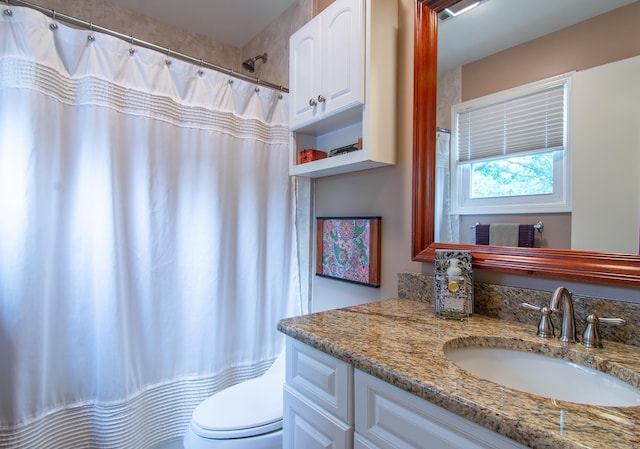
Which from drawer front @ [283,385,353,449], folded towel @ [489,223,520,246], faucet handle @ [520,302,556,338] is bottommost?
drawer front @ [283,385,353,449]

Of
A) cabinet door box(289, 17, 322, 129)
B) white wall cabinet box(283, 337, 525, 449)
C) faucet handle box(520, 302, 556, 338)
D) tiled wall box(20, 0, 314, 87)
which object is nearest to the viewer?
white wall cabinet box(283, 337, 525, 449)

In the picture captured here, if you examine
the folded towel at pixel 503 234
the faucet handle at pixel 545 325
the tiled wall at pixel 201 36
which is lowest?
the faucet handle at pixel 545 325

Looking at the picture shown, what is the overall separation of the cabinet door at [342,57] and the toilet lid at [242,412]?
3.99ft

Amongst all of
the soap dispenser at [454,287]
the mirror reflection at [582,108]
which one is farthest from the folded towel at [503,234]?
the soap dispenser at [454,287]

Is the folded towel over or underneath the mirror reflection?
underneath

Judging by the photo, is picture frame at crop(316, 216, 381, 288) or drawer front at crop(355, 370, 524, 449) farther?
picture frame at crop(316, 216, 381, 288)

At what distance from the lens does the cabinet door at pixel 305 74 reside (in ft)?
4.61

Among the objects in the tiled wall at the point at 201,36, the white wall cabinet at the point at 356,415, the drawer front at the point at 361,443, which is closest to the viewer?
the white wall cabinet at the point at 356,415

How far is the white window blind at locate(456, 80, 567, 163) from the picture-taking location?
3.10 ft

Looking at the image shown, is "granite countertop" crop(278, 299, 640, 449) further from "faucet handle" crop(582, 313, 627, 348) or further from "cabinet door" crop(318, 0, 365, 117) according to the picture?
"cabinet door" crop(318, 0, 365, 117)

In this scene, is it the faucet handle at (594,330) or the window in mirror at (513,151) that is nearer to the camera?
Answer: the faucet handle at (594,330)

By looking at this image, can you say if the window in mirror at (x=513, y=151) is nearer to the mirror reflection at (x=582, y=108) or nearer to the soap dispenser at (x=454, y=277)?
the mirror reflection at (x=582, y=108)

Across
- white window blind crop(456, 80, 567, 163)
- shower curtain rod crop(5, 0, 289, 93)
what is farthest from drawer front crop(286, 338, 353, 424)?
shower curtain rod crop(5, 0, 289, 93)

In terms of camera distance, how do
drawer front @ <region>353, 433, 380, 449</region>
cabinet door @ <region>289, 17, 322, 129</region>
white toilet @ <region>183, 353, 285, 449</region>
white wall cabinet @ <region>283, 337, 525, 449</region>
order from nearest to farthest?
white wall cabinet @ <region>283, 337, 525, 449</region>
drawer front @ <region>353, 433, 380, 449</region>
white toilet @ <region>183, 353, 285, 449</region>
cabinet door @ <region>289, 17, 322, 129</region>
